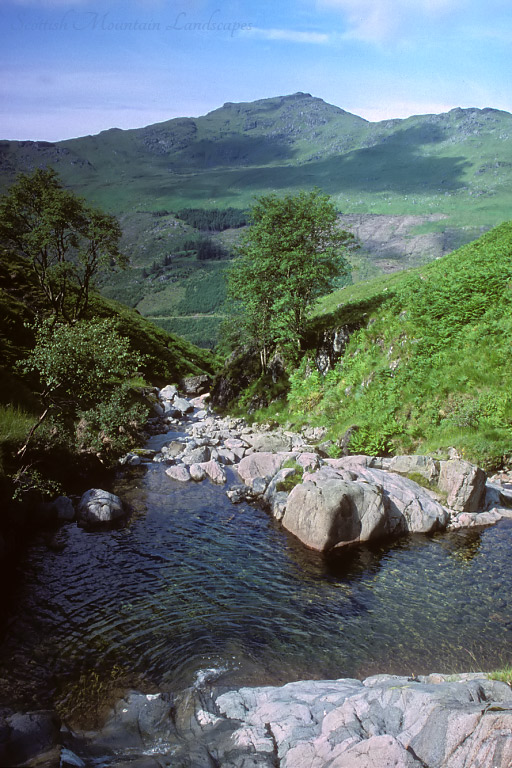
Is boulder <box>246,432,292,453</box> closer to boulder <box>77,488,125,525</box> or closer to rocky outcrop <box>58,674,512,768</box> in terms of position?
Result: boulder <box>77,488,125,525</box>

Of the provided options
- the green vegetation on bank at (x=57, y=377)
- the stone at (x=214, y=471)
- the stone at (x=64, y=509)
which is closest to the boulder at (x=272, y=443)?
the stone at (x=214, y=471)

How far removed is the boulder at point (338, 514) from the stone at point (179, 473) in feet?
34.0

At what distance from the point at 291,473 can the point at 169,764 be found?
1709cm

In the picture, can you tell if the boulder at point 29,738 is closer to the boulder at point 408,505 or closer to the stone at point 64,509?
the stone at point 64,509

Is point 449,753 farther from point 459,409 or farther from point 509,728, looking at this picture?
point 459,409

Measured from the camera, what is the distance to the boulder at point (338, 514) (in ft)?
66.1

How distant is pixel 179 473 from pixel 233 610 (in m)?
15.0

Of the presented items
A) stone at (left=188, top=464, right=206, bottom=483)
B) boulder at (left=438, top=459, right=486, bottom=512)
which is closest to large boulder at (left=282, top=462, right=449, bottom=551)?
boulder at (left=438, top=459, right=486, bottom=512)

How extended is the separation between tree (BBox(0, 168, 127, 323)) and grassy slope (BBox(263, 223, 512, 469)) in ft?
102

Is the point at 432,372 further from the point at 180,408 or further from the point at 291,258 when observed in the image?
the point at 180,408

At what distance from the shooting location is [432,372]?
30.8 meters

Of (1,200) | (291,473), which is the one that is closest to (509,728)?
(291,473)

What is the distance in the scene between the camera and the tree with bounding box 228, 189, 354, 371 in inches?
1719

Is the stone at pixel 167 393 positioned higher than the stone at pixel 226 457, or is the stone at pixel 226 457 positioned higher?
the stone at pixel 226 457
